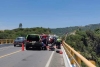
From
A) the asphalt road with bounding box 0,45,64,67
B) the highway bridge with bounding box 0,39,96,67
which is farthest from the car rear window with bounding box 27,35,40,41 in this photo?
the highway bridge with bounding box 0,39,96,67

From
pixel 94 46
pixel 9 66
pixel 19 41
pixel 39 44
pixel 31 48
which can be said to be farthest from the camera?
pixel 94 46

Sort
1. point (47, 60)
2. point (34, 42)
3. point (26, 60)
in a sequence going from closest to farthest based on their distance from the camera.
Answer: point (26, 60) < point (47, 60) < point (34, 42)

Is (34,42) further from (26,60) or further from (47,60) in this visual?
(26,60)

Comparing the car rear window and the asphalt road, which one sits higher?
the car rear window

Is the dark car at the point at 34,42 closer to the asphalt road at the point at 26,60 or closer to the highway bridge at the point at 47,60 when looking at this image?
the asphalt road at the point at 26,60

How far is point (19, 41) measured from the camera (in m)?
45.2

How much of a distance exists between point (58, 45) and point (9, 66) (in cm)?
1995

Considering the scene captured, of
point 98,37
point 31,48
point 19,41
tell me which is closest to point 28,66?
point 31,48

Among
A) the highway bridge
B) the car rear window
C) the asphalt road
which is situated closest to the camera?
the highway bridge

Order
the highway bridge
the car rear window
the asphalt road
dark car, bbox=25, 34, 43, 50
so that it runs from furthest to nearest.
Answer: the car rear window, dark car, bbox=25, 34, 43, 50, the asphalt road, the highway bridge

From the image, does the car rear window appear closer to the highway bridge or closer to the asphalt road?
the asphalt road

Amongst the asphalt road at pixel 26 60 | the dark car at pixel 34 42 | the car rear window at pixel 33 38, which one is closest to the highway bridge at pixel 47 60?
the asphalt road at pixel 26 60

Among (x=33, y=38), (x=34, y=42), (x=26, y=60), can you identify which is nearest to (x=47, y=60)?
(x=26, y=60)

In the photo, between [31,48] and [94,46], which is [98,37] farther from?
[31,48]
